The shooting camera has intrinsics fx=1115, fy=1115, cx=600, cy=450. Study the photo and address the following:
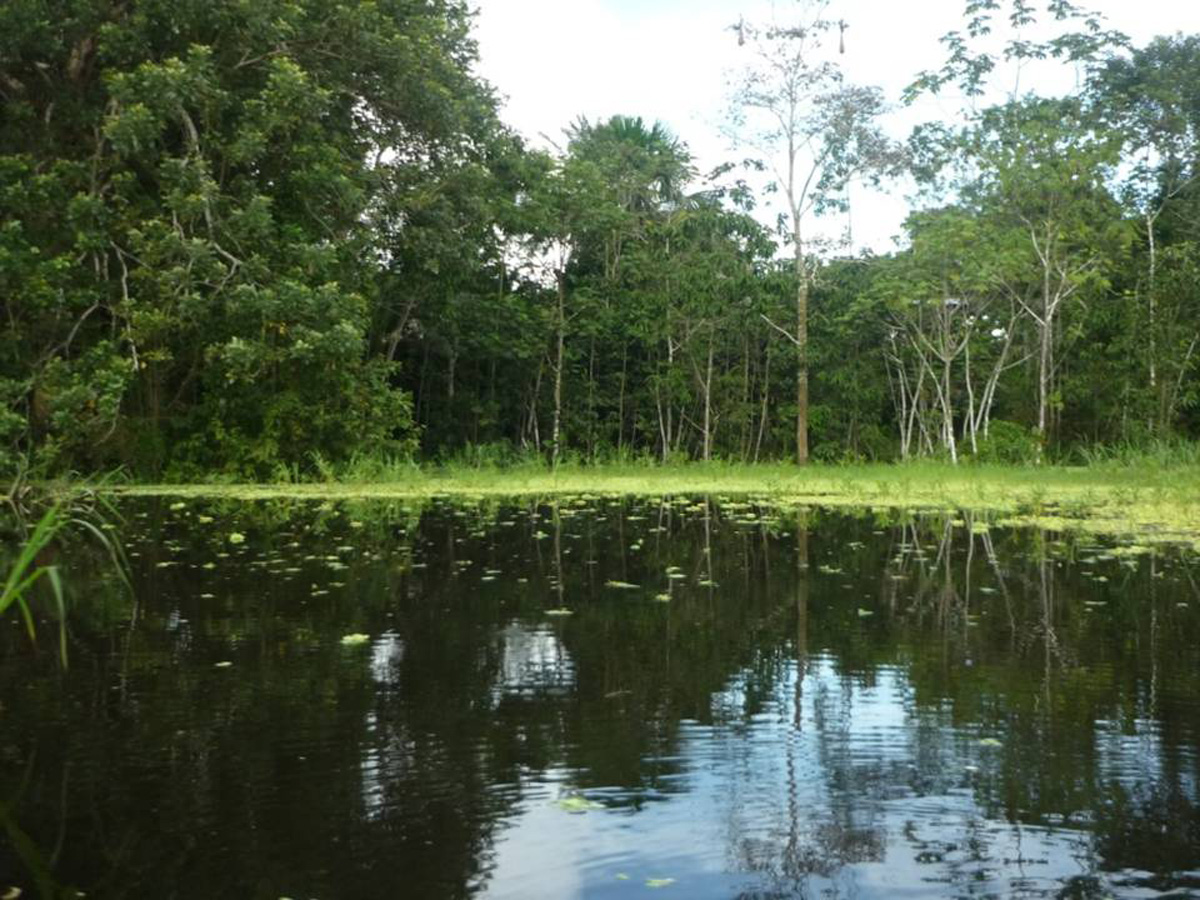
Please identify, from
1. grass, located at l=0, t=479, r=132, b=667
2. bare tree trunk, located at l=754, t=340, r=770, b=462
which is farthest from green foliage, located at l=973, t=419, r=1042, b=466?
grass, located at l=0, t=479, r=132, b=667

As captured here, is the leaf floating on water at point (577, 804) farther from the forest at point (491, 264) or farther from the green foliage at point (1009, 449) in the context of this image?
the green foliage at point (1009, 449)

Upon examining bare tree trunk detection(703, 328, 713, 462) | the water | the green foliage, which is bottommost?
the water

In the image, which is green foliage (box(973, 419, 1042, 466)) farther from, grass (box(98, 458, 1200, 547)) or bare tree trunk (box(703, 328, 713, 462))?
bare tree trunk (box(703, 328, 713, 462))

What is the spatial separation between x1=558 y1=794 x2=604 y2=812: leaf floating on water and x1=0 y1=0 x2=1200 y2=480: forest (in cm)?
1025

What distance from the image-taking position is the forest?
42.2ft

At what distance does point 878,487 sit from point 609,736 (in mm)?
10329

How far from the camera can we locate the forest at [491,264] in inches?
506

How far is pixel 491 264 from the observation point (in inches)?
825

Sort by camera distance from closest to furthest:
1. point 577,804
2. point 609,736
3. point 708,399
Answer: point 577,804 < point 609,736 < point 708,399

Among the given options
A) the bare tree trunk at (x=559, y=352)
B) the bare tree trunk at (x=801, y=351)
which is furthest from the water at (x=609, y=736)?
the bare tree trunk at (x=559, y=352)

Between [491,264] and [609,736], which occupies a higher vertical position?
[491,264]

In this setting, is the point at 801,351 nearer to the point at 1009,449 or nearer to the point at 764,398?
the point at 764,398

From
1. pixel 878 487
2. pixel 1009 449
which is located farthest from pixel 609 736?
pixel 1009 449

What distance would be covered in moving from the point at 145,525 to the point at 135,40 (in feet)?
22.9
